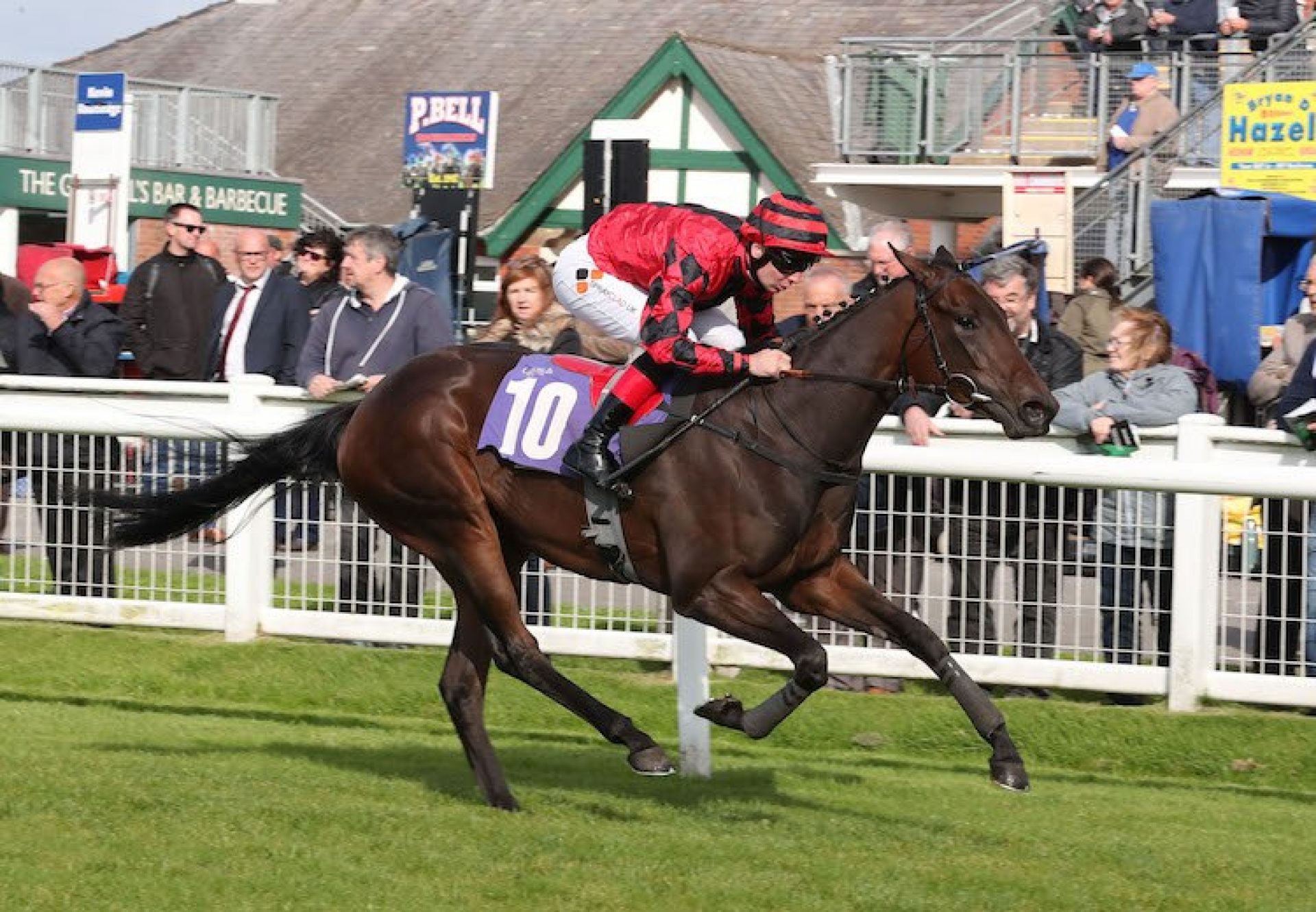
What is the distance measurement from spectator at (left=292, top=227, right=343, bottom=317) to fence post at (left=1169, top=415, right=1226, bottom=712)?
410 cm

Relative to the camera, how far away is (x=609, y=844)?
18.3ft

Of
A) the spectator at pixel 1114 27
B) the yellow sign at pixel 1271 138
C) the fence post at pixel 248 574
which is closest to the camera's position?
the fence post at pixel 248 574

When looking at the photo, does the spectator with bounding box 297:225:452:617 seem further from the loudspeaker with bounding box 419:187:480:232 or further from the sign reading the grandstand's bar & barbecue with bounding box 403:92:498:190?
the sign reading the grandstand's bar & barbecue with bounding box 403:92:498:190

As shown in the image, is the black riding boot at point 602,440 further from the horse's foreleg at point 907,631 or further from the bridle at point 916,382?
the horse's foreleg at point 907,631

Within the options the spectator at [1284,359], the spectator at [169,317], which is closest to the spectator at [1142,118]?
the spectator at [1284,359]

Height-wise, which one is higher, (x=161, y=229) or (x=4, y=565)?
(x=161, y=229)

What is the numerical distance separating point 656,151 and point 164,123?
619 centimetres

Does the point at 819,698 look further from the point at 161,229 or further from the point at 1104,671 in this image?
the point at 161,229

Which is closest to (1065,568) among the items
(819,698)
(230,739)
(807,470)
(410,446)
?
(819,698)

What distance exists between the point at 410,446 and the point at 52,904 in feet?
6.93

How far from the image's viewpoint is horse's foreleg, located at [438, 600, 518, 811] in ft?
20.8

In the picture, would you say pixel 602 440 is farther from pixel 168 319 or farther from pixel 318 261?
pixel 168 319

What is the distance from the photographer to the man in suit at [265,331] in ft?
31.2

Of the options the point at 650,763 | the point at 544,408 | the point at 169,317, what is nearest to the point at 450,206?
the point at 169,317
